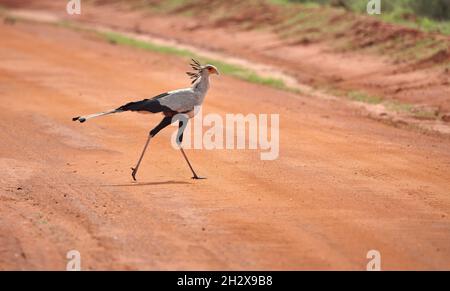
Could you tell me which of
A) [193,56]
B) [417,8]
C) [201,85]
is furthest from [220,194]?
[417,8]

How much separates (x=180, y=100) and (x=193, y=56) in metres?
11.2

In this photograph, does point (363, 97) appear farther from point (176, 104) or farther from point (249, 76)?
point (176, 104)

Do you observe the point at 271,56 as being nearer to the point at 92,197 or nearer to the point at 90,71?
the point at 90,71

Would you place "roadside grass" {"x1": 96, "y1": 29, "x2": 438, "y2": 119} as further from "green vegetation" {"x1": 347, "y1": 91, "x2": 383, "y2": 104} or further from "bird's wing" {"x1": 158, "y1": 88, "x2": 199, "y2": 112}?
"bird's wing" {"x1": 158, "y1": 88, "x2": 199, "y2": 112}

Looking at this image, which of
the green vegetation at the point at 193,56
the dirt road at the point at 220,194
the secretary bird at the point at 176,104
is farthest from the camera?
the green vegetation at the point at 193,56

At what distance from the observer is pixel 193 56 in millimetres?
20109

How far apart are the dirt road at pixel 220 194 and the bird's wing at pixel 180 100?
752 millimetres

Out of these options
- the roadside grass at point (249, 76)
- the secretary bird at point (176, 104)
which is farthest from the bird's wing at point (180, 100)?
the roadside grass at point (249, 76)

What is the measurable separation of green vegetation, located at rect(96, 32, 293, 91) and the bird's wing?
7530 mm

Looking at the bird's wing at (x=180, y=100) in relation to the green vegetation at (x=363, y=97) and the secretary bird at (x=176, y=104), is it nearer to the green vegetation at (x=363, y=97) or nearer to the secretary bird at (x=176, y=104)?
the secretary bird at (x=176, y=104)

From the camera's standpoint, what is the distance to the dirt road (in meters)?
6.49

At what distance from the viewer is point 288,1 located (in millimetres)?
25062

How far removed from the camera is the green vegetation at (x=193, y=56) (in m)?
17.1
